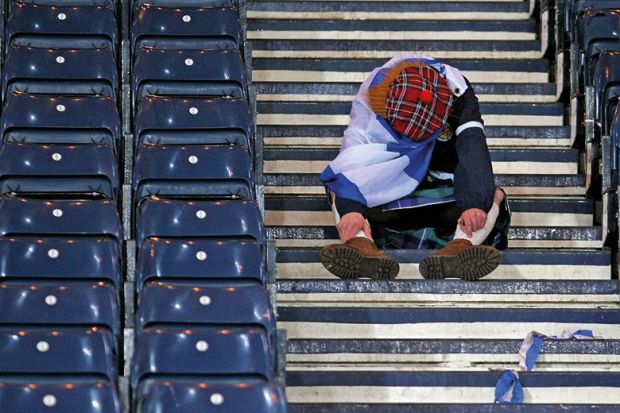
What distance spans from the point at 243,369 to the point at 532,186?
215 cm

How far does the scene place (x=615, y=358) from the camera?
18.5 feet

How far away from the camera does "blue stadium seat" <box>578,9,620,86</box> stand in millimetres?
6789

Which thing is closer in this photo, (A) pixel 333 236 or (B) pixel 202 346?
(B) pixel 202 346

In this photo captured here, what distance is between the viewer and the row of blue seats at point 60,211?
4844 millimetres

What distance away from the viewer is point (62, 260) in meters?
5.42

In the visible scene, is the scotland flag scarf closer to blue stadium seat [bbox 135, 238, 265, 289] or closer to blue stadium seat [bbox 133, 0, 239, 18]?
blue stadium seat [bbox 135, 238, 265, 289]

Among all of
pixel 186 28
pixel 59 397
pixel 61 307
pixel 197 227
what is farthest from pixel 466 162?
pixel 59 397

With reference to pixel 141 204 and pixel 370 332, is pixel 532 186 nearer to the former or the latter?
pixel 370 332

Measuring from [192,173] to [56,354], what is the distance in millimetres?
1316

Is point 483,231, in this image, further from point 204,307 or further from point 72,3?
point 72,3

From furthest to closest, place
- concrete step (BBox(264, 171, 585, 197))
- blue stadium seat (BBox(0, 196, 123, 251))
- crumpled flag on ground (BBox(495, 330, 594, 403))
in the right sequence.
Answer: concrete step (BBox(264, 171, 585, 197))
blue stadium seat (BBox(0, 196, 123, 251))
crumpled flag on ground (BBox(495, 330, 594, 403))

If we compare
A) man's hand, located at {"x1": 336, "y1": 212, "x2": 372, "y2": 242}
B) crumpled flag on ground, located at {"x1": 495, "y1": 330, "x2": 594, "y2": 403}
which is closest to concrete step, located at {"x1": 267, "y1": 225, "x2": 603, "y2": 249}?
man's hand, located at {"x1": 336, "y1": 212, "x2": 372, "y2": 242}

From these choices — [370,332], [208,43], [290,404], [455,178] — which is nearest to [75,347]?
[290,404]

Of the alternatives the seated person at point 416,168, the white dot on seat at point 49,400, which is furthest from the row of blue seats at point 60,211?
the seated person at point 416,168
